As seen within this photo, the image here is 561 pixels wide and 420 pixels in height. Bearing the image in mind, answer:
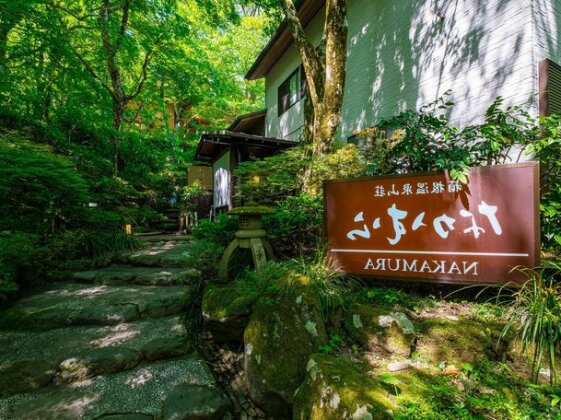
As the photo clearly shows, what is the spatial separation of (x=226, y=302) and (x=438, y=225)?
2367 millimetres

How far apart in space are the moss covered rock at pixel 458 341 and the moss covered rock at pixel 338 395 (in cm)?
70

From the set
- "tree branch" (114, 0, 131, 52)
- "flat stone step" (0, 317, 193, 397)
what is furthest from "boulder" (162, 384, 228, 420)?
"tree branch" (114, 0, 131, 52)

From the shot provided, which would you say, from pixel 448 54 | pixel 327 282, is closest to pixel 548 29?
pixel 448 54

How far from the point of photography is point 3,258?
11.6 ft

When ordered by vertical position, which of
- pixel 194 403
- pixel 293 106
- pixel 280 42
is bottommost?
pixel 194 403

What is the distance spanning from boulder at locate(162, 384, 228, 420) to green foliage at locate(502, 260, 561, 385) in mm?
2388

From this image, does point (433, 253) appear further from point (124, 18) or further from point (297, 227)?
point (124, 18)

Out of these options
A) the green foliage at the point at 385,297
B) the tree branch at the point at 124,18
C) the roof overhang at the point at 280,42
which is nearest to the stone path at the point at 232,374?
the green foliage at the point at 385,297

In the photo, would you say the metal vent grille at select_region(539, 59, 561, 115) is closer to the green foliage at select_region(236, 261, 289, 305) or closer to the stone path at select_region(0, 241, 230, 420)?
the green foliage at select_region(236, 261, 289, 305)

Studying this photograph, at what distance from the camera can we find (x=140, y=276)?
4.50m

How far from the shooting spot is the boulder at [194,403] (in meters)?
2.20

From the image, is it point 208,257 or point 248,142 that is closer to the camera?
point 208,257

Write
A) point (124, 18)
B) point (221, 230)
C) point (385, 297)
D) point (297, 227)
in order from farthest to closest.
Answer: point (124, 18), point (221, 230), point (297, 227), point (385, 297)

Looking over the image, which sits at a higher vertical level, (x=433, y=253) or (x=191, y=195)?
Result: (x=191, y=195)
